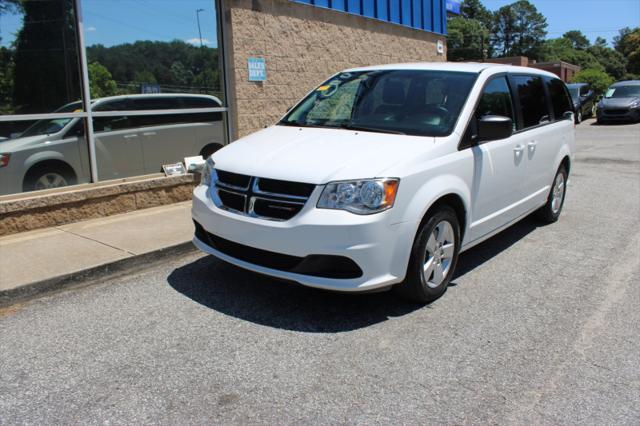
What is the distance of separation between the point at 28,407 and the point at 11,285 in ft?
6.39

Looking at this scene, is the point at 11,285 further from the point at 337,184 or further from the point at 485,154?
the point at 485,154

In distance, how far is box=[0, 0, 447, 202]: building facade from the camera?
6703 millimetres

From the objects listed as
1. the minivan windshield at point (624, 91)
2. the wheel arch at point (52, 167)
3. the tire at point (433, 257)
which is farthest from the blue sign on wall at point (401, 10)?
the minivan windshield at point (624, 91)

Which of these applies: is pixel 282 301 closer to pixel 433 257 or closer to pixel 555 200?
pixel 433 257

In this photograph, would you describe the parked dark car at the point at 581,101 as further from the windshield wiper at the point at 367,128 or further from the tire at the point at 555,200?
the windshield wiper at the point at 367,128

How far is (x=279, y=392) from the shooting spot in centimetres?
329

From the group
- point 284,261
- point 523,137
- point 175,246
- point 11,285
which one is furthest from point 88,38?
point 523,137

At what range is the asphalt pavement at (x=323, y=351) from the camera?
3.14 meters

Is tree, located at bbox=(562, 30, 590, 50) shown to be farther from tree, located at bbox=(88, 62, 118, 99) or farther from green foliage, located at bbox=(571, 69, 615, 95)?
tree, located at bbox=(88, 62, 118, 99)

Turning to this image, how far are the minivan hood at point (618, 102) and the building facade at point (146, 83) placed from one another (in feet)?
54.4

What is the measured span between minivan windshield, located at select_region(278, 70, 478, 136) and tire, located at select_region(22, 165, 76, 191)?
3.13 metres

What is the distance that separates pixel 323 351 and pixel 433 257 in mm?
1251

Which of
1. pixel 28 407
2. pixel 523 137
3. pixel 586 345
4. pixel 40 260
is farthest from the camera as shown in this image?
pixel 523 137

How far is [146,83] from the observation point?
8.08m
